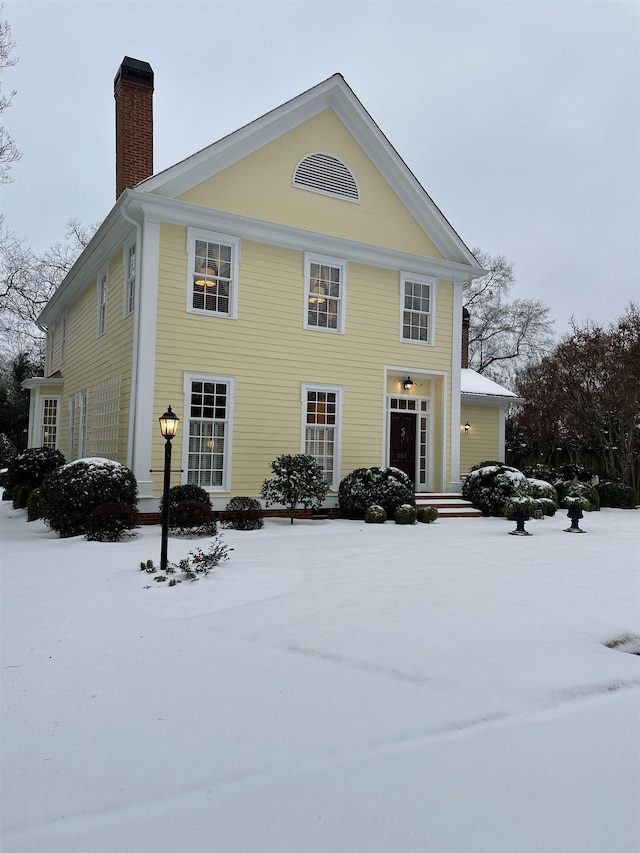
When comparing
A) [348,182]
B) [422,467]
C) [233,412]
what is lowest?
[422,467]

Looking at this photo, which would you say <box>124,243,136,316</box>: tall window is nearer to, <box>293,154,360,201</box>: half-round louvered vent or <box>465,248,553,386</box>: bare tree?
<box>293,154,360,201</box>: half-round louvered vent

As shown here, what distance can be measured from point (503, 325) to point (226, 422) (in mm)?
27504

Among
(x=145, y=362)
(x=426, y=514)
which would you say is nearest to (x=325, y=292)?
(x=145, y=362)

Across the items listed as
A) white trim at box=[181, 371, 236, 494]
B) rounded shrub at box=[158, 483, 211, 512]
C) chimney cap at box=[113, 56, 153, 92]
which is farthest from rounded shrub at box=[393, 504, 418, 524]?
chimney cap at box=[113, 56, 153, 92]

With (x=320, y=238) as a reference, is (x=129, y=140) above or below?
above

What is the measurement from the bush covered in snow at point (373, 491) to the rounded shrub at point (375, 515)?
260mm

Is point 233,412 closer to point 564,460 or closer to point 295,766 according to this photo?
point 295,766

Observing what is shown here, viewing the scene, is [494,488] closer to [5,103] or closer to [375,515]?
[375,515]

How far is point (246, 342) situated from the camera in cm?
1168

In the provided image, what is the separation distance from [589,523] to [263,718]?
10.9m

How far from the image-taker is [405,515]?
11406mm

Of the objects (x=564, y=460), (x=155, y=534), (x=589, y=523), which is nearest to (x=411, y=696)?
(x=155, y=534)

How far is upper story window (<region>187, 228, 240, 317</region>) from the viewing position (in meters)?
11.2

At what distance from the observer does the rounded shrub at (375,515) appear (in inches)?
450
